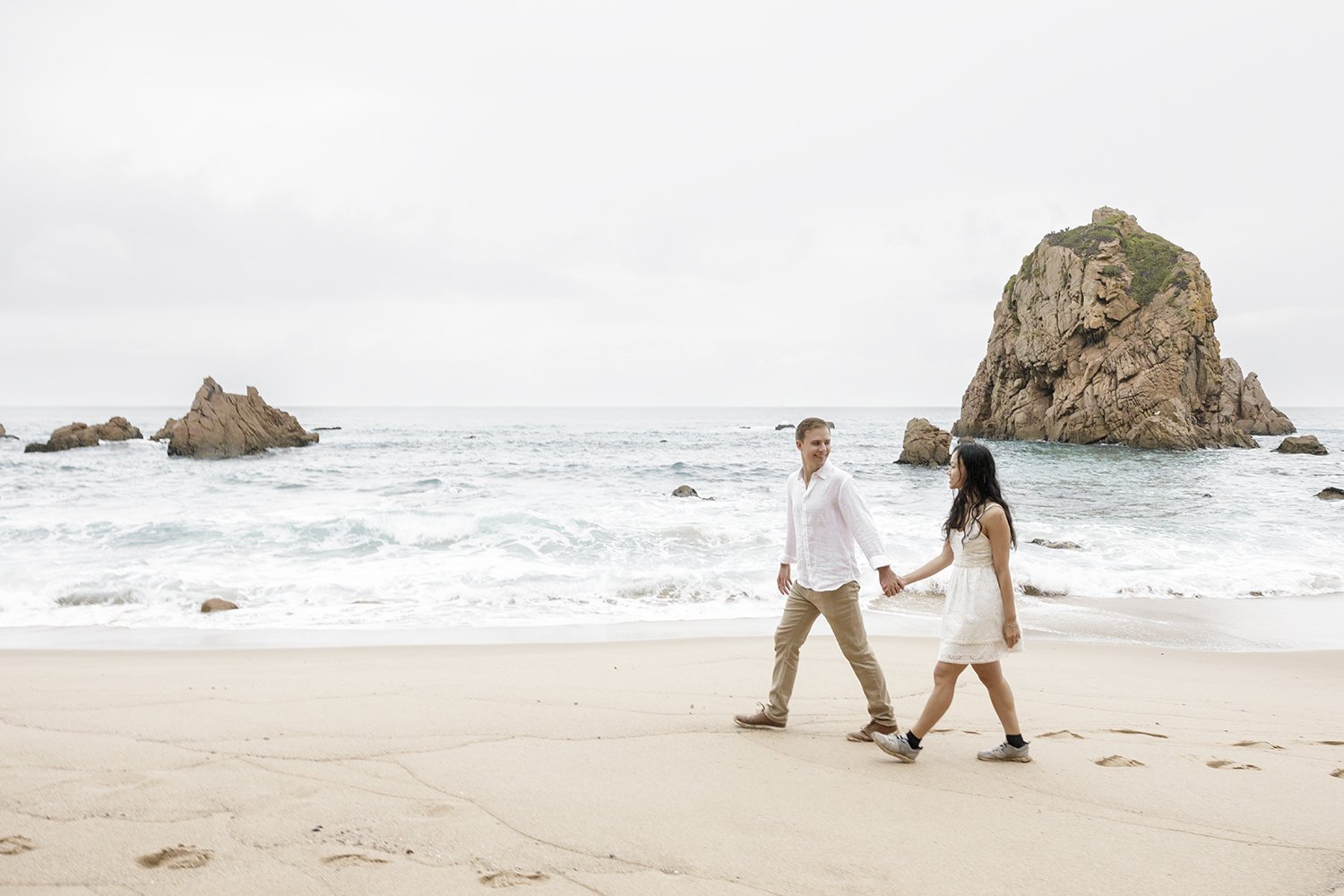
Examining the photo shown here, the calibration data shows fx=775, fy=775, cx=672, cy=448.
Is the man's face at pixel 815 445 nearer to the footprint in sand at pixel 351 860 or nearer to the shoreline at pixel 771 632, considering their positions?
the footprint in sand at pixel 351 860

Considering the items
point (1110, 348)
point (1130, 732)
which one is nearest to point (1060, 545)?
point (1130, 732)

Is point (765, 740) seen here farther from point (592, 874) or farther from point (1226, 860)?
point (1226, 860)

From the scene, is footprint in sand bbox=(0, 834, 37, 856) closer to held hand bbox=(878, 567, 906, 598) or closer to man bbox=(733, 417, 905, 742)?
man bbox=(733, 417, 905, 742)

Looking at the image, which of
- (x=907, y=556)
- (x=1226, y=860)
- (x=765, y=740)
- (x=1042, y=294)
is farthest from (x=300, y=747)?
(x=1042, y=294)

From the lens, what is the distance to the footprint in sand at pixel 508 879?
9.39 ft

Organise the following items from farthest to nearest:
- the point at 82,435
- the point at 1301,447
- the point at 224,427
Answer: the point at 1301,447 < the point at 82,435 < the point at 224,427

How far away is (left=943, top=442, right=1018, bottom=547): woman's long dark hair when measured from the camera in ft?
13.8

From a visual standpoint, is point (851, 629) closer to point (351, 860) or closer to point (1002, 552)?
point (1002, 552)

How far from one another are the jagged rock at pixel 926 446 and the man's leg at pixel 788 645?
3156cm

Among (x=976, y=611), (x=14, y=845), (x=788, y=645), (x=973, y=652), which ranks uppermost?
(x=976, y=611)

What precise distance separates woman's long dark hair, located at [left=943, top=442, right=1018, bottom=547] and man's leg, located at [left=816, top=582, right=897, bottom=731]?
2.52ft

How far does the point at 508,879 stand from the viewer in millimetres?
2896

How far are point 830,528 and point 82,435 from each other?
50.5 meters

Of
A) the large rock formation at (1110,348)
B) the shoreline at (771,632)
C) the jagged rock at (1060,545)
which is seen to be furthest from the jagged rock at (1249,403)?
the shoreline at (771,632)
